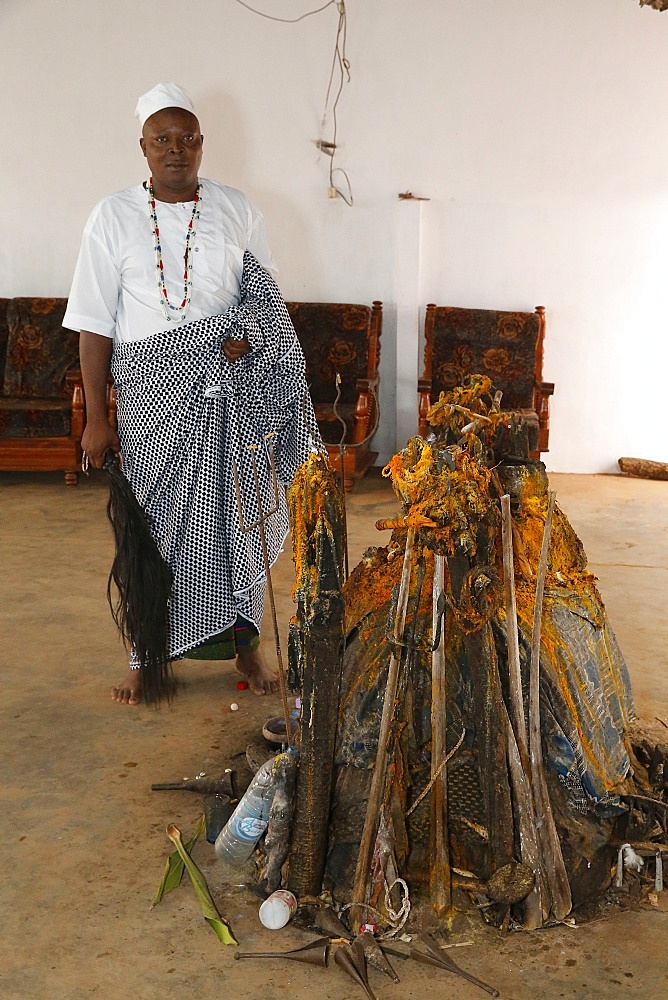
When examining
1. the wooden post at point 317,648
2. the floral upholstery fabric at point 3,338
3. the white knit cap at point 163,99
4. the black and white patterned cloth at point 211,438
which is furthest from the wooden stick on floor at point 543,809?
the floral upholstery fabric at point 3,338

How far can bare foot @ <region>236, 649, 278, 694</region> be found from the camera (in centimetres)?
324

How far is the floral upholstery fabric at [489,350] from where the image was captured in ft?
20.3

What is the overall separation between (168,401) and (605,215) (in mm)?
4292

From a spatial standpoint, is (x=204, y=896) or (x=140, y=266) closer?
(x=204, y=896)

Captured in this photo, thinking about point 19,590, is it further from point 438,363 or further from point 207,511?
point 438,363

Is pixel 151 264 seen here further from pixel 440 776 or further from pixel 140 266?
pixel 440 776

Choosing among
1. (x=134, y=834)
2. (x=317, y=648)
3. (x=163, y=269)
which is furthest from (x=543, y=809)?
(x=163, y=269)

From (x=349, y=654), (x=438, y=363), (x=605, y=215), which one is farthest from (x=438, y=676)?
(x=605, y=215)

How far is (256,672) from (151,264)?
132cm

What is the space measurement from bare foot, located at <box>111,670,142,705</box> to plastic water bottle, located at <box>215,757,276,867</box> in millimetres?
985

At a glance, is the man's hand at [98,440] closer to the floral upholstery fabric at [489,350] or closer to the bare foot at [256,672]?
the bare foot at [256,672]

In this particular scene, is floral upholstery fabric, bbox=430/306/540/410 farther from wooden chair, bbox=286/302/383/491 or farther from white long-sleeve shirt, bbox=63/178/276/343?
white long-sleeve shirt, bbox=63/178/276/343

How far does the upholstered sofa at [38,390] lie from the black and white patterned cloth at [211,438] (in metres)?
2.97

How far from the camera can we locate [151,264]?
9.82 ft
